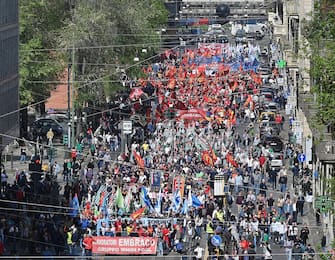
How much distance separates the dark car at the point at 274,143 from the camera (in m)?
69.2

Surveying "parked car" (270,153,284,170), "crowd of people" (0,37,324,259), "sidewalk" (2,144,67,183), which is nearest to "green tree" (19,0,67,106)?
"sidewalk" (2,144,67,183)

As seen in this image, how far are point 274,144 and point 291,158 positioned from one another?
14.7 feet

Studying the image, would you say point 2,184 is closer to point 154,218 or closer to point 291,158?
point 154,218

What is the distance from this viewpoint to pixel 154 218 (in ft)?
167

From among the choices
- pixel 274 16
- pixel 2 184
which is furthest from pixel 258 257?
pixel 274 16

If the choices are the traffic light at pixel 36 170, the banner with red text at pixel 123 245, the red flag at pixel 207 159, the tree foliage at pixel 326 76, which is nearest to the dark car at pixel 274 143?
the red flag at pixel 207 159

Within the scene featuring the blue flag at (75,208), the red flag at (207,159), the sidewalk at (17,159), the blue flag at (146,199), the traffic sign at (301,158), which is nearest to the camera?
the blue flag at (75,208)

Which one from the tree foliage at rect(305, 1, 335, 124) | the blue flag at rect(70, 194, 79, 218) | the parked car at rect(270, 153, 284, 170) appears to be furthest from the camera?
the parked car at rect(270, 153, 284, 170)

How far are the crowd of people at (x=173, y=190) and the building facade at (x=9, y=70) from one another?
1948 millimetres

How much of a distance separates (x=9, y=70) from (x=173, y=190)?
873 cm

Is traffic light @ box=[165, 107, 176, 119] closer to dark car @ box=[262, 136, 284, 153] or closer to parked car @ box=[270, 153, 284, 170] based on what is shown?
dark car @ box=[262, 136, 284, 153]

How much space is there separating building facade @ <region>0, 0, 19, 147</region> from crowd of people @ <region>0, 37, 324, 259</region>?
6.39 ft

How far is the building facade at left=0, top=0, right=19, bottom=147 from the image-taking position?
5666 cm

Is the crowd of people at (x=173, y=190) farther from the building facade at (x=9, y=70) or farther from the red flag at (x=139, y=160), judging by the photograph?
the building facade at (x=9, y=70)
